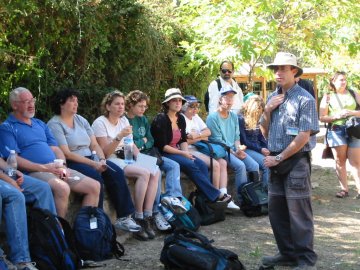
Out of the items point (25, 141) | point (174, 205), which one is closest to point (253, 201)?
point (174, 205)

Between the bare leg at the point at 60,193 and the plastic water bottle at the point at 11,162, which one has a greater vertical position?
the plastic water bottle at the point at 11,162

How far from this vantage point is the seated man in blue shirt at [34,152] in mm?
5688

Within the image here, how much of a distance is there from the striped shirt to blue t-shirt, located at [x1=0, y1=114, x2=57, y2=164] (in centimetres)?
227

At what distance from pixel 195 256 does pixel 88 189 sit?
4.54 ft

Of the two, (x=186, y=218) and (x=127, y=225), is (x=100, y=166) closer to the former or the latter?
(x=127, y=225)

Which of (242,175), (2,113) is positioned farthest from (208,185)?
(2,113)

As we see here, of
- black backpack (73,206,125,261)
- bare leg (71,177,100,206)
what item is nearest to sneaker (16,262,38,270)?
black backpack (73,206,125,261)

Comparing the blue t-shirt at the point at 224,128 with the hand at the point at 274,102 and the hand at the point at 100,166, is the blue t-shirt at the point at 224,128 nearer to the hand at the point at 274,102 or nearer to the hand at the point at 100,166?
the hand at the point at 100,166

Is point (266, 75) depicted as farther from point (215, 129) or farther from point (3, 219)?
point (3, 219)

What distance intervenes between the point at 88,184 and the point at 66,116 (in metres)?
1.02

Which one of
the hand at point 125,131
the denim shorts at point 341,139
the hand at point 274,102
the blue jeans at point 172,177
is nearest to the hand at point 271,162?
the hand at point 274,102

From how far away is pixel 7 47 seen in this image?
23.4 feet

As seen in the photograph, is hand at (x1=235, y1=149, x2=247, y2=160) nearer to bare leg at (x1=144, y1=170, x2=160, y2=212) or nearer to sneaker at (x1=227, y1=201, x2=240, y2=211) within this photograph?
sneaker at (x1=227, y1=201, x2=240, y2=211)

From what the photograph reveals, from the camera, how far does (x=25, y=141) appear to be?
5.89 metres
